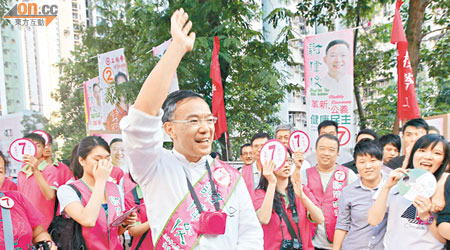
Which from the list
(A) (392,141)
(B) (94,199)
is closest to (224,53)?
(A) (392,141)

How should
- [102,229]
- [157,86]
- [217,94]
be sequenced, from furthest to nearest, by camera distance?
[217,94] < [102,229] < [157,86]

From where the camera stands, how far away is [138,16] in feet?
22.9

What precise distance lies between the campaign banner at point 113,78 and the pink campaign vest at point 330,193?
4603mm

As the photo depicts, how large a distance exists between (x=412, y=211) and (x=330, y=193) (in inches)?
37.6

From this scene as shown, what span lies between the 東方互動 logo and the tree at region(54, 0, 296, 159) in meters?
1.73

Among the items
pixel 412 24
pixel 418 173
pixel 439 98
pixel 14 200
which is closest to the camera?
pixel 418 173

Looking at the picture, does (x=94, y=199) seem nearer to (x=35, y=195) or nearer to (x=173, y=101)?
(x=173, y=101)

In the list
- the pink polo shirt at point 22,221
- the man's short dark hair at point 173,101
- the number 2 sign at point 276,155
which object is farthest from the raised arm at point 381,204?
the pink polo shirt at point 22,221

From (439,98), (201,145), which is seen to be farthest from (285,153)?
(439,98)

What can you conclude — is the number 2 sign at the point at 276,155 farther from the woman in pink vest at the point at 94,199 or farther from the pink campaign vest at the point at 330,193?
the woman in pink vest at the point at 94,199

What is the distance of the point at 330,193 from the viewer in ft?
10.9

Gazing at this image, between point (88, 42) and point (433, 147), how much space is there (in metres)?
9.76

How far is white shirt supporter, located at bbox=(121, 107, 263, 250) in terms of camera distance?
1.37 meters

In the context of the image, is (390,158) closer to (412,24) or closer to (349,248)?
(349,248)
